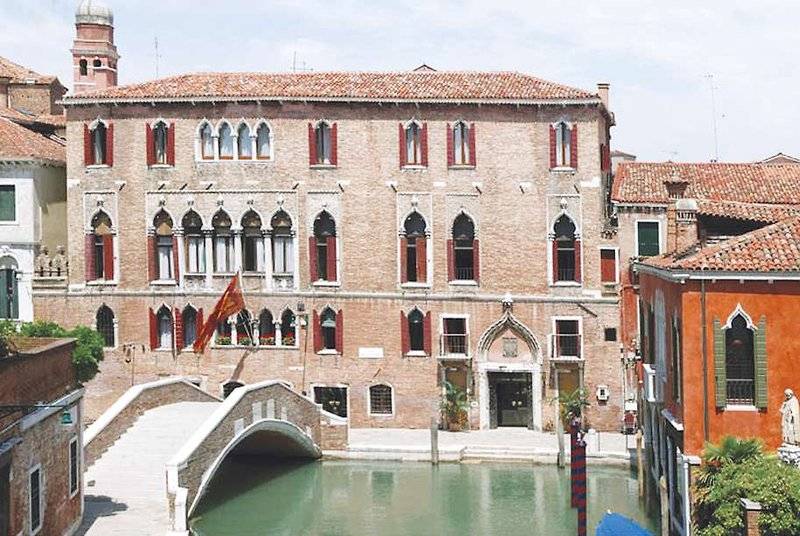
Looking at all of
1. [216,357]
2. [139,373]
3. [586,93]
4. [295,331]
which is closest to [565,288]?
[586,93]

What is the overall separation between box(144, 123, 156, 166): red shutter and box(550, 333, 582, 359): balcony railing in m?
10.9

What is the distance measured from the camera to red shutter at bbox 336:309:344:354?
→ 98.4ft

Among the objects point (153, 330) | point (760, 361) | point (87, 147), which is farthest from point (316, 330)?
point (760, 361)

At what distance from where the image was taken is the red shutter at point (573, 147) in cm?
2891

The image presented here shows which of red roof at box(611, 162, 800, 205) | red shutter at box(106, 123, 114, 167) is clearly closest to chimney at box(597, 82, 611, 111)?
red roof at box(611, 162, 800, 205)

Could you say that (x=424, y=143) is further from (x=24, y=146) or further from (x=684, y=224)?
(x=24, y=146)

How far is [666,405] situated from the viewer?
758 inches

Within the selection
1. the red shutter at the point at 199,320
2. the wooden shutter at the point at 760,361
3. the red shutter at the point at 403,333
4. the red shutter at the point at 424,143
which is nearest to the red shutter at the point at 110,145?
the red shutter at the point at 199,320

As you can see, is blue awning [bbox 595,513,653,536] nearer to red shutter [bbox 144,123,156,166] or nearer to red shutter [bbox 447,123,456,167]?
red shutter [bbox 447,123,456,167]

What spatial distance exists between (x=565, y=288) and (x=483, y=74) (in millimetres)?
5878

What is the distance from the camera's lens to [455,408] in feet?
96.7

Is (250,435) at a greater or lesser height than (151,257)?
lesser

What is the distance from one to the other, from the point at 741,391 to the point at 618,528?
382 centimetres

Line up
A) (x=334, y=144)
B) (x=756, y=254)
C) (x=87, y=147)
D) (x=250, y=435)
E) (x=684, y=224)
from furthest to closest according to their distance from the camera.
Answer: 1. (x=87, y=147)
2. (x=334, y=144)
3. (x=250, y=435)
4. (x=684, y=224)
5. (x=756, y=254)
